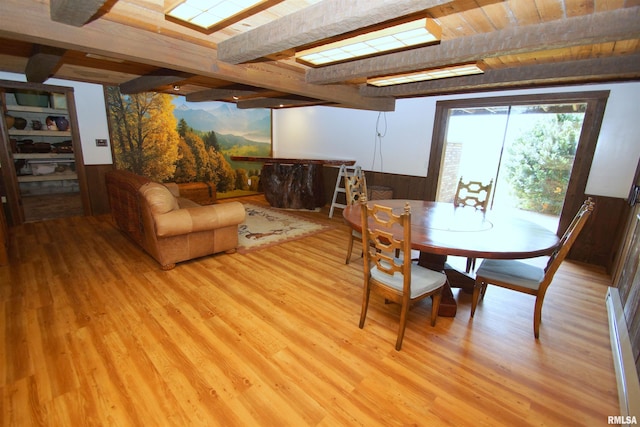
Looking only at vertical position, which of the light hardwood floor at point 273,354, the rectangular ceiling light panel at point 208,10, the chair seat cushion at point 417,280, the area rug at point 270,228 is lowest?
the light hardwood floor at point 273,354

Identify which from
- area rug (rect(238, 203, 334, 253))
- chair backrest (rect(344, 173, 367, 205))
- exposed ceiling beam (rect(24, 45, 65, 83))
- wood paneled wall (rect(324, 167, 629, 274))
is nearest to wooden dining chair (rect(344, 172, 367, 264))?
chair backrest (rect(344, 173, 367, 205))

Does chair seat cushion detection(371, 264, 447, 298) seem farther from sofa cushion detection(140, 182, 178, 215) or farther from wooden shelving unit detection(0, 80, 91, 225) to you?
wooden shelving unit detection(0, 80, 91, 225)

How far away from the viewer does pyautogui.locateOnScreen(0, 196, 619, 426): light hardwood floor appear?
145 centimetres

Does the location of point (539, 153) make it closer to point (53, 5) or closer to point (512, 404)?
point (512, 404)

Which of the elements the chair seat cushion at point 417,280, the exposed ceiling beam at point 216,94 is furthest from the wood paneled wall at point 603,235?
the exposed ceiling beam at point 216,94

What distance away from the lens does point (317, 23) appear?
157 cm

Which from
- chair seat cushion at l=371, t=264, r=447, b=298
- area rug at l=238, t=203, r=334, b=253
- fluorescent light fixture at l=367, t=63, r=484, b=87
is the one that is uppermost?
A: fluorescent light fixture at l=367, t=63, r=484, b=87

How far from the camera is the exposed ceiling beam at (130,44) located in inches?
65.1

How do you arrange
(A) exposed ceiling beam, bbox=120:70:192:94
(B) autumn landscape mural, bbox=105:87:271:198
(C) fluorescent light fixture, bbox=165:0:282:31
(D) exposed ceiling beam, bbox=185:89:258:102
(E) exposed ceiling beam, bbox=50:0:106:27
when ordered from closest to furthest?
(E) exposed ceiling beam, bbox=50:0:106:27, (C) fluorescent light fixture, bbox=165:0:282:31, (A) exposed ceiling beam, bbox=120:70:192:94, (D) exposed ceiling beam, bbox=185:89:258:102, (B) autumn landscape mural, bbox=105:87:271:198

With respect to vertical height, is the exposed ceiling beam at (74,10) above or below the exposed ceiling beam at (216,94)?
below

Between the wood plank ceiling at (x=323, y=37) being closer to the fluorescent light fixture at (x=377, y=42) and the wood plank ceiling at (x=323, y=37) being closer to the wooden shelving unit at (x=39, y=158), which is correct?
the fluorescent light fixture at (x=377, y=42)

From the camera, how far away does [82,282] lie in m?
2.62

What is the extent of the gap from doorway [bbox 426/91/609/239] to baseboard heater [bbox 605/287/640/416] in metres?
1.69

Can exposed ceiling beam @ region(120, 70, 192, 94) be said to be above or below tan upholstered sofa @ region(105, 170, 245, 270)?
above
